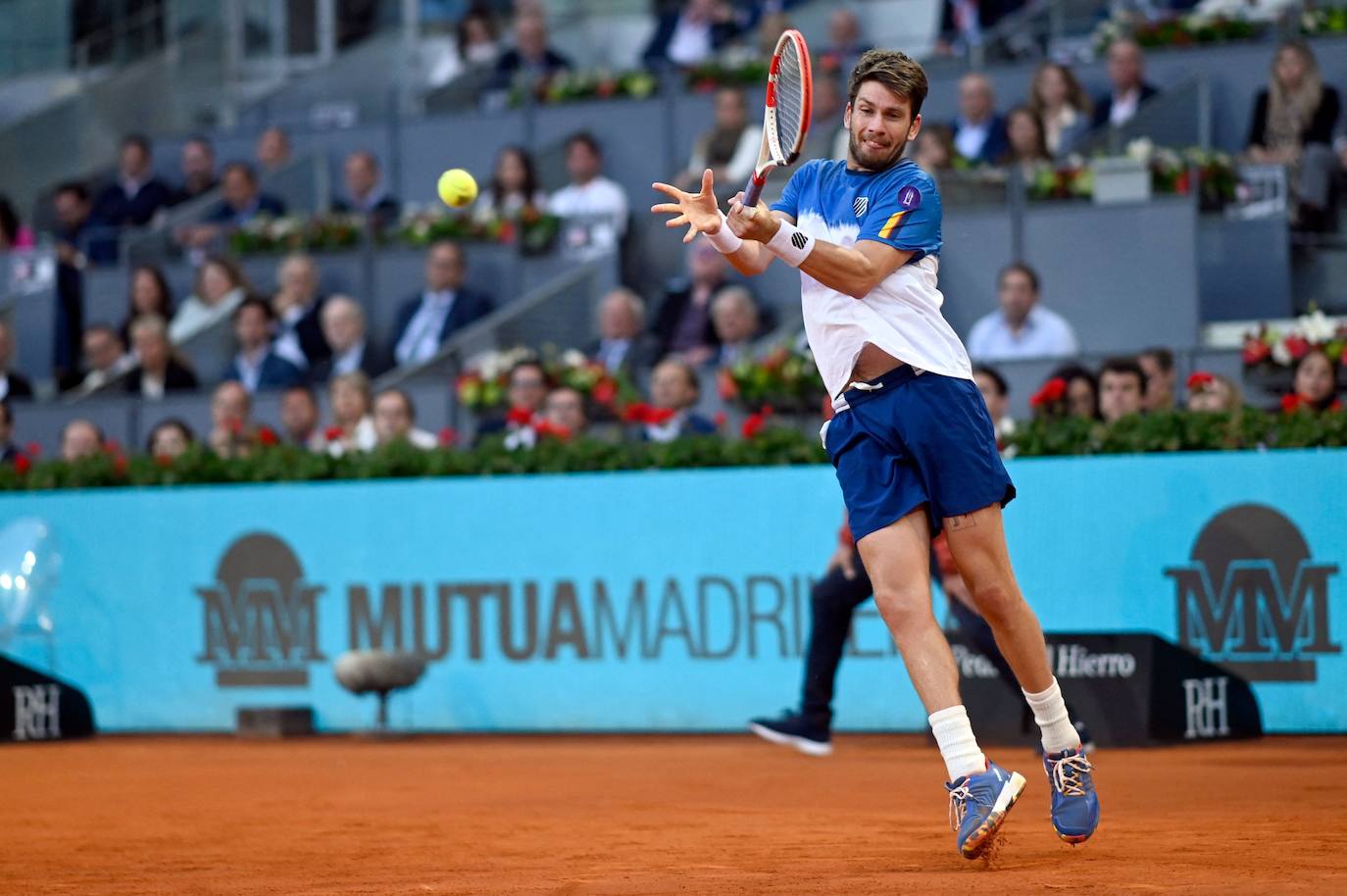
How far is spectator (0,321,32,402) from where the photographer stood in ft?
48.1

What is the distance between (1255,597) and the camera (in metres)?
9.00

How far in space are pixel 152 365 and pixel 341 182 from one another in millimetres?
3269

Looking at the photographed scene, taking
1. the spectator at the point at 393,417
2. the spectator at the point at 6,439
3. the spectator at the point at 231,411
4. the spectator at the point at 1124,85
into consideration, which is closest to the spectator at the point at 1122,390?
the spectator at the point at 1124,85

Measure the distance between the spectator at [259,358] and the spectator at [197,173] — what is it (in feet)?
10.2

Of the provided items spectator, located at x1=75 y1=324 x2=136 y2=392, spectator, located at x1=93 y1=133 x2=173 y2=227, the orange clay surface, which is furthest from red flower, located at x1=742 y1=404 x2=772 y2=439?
spectator, located at x1=93 y1=133 x2=173 y2=227

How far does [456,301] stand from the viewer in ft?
45.9

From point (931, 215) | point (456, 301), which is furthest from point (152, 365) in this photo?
point (931, 215)

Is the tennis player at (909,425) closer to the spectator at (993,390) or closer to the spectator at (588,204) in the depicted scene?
the spectator at (993,390)

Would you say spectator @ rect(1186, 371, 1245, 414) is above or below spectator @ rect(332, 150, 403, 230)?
below

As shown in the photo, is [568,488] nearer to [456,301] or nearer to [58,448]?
[456,301]

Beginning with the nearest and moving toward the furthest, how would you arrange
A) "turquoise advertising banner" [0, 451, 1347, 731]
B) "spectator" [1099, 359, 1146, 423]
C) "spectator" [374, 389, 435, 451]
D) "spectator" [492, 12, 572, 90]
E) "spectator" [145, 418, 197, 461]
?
"turquoise advertising banner" [0, 451, 1347, 731] < "spectator" [1099, 359, 1146, 423] < "spectator" [374, 389, 435, 451] < "spectator" [145, 418, 197, 461] < "spectator" [492, 12, 572, 90]

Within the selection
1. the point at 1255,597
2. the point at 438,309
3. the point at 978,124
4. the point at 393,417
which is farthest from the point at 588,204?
the point at 1255,597

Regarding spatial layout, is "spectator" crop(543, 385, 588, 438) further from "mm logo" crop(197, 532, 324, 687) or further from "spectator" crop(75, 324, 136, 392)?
"spectator" crop(75, 324, 136, 392)

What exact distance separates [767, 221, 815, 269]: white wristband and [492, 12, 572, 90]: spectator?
39.8 ft
